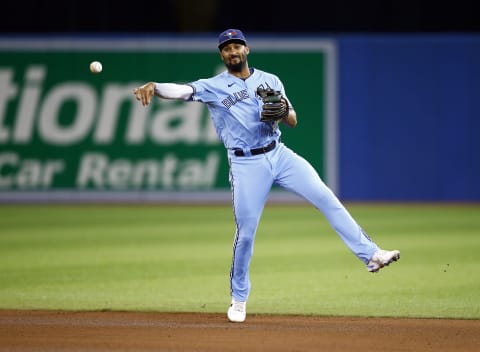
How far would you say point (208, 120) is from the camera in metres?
17.7

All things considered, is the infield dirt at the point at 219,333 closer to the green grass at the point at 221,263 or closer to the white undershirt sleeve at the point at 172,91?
the green grass at the point at 221,263

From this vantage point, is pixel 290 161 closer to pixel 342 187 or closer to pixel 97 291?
pixel 97 291

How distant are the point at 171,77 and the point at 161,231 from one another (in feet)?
15.2

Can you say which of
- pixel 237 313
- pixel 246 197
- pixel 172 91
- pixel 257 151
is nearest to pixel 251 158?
pixel 257 151

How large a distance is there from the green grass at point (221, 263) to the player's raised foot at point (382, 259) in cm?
83

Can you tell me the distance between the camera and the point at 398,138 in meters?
18.0

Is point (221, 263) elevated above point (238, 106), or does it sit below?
below

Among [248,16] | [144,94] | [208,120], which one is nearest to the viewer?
[144,94]

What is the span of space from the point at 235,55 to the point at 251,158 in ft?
2.38

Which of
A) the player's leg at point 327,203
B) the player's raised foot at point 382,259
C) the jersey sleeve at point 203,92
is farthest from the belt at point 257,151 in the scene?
the player's raised foot at point 382,259

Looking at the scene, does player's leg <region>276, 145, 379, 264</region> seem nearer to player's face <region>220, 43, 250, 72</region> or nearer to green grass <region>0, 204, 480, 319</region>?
player's face <region>220, 43, 250, 72</region>

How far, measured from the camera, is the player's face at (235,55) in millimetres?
7559

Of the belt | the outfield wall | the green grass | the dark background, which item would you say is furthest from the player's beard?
the dark background

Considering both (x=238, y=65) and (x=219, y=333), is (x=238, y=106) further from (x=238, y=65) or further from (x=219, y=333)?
(x=219, y=333)
